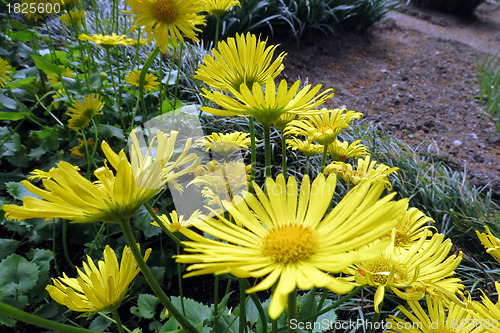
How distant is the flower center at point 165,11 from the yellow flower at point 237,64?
16.2 inches

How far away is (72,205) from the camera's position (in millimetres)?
469

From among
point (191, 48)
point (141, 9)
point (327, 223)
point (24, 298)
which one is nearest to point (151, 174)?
point (327, 223)

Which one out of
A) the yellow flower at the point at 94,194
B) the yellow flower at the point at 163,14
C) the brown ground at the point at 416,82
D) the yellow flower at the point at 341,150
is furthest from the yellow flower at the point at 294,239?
the brown ground at the point at 416,82

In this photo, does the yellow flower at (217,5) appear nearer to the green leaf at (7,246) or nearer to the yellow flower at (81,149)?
the yellow flower at (81,149)

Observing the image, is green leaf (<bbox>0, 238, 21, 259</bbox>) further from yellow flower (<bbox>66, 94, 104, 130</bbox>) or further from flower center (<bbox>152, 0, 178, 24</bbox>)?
flower center (<bbox>152, 0, 178, 24</bbox>)

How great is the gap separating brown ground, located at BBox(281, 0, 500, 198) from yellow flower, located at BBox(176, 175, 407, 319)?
202 cm

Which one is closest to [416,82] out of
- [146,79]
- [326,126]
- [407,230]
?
[146,79]

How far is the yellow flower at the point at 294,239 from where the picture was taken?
35cm

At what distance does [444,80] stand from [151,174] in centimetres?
401

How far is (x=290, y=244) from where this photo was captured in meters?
0.44

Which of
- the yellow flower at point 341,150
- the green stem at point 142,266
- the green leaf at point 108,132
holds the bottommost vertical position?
the green leaf at point 108,132

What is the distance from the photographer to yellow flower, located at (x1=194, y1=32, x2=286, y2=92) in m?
0.68

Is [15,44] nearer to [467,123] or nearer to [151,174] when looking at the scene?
[151,174]

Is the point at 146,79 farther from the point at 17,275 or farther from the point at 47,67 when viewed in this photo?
the point at 17,275
